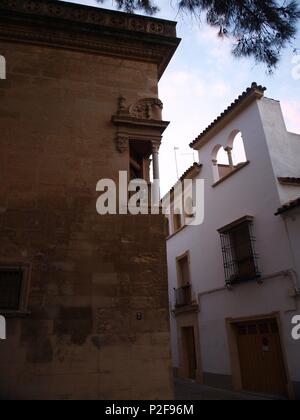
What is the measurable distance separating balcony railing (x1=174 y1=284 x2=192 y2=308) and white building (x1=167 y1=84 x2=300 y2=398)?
0.13ft

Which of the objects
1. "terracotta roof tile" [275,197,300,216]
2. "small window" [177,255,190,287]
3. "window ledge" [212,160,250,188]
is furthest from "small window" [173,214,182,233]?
"terracotta roof tile" [275,197,300,216]

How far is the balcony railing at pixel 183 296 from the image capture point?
1277cm

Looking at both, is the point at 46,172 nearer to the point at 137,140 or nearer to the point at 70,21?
the point at 137,140

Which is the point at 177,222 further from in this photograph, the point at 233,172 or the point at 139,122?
the point at 139,122

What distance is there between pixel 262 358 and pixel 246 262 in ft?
8.44

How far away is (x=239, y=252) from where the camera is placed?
1017cm

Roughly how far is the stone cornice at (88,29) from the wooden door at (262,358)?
23.5ft

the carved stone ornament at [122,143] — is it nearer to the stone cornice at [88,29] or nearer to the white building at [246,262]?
the stone cornice at [88,29]

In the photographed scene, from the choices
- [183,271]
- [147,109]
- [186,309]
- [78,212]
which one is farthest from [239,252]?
[78,212]

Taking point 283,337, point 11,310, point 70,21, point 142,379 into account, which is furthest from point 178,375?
point 70,21

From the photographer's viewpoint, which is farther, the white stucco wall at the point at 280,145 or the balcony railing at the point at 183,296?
the balcony railing at the point at 183,296

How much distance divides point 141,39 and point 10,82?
2.68 metres

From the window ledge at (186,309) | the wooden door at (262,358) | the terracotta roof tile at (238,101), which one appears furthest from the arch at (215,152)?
the wooden door at (262,358)

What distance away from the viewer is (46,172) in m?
5.52
